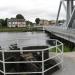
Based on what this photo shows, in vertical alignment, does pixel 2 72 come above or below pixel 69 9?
below

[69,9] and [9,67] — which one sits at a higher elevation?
[69,9]

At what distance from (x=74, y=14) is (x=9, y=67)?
36.5m

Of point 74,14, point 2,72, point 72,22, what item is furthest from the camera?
point 72,22

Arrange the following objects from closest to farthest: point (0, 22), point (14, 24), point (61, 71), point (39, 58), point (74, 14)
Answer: point (61, 71), point (39, 58), point (74, 14), point (0, 22), point (14, 24)

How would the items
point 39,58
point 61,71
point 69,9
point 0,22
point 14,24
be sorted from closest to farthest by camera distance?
1. point 61,71
2. point 39,58
3. point 69,9
4. point 0,22
5. point 14,24

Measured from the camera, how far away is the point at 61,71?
7848 mm

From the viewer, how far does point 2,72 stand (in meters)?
7.06

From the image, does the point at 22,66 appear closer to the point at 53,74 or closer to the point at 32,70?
the point at 32,70

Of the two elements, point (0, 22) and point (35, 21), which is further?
point (35, 21)

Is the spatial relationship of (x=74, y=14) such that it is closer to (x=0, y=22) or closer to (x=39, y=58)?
(x=39, y=58)

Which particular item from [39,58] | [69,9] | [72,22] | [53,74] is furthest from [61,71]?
[69,9]

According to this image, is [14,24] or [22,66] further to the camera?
[14,24]

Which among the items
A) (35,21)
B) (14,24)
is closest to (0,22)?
(14,24)

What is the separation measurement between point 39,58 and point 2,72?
1813mm
